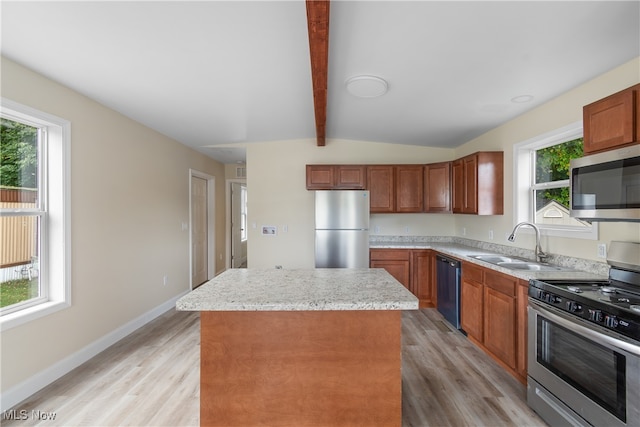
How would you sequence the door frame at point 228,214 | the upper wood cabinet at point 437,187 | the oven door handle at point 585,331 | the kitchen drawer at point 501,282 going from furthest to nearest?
the door frame at point 228,214, the upper wood cabinet at point 437,187, the kitchen drawer at point 501,282, the oven door handle at point 585,331

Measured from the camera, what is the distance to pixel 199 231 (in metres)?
5.25

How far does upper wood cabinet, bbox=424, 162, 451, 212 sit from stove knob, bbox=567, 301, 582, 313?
257cm

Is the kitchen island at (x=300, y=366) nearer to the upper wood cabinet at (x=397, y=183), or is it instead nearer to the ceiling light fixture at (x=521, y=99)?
the ceiling light fixture at (x=521, y=99)

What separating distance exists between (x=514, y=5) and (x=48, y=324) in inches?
148

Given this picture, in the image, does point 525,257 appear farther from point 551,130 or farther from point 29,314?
point 29,314

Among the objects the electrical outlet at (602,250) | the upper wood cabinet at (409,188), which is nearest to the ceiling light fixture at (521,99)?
the electrical outlet at (602,250)

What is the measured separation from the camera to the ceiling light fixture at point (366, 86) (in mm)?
2518

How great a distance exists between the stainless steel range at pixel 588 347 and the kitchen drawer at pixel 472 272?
31.6 inches

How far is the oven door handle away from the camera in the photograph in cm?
142

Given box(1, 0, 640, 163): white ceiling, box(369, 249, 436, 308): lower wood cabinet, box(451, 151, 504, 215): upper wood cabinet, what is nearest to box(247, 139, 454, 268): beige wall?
box(369, 249, 436, 308): lower wood cabinet

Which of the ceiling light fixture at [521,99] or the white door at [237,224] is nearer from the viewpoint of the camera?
the ceiling light fixture at [521,99]

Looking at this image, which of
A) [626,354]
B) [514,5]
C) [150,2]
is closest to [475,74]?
[514,5]

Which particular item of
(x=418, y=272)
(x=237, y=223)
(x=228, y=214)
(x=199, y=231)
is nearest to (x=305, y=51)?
(x=418, y=272)

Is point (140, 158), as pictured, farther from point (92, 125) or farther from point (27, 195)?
point (27, 195)
